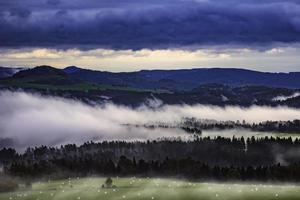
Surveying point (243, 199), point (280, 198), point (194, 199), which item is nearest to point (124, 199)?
point (194, 199)

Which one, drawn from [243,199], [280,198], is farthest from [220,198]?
[280,198]

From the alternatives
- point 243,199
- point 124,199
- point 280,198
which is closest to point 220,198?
point 243,199

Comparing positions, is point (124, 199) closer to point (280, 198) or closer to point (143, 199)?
point (143, 199)

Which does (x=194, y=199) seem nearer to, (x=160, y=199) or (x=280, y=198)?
(x=160, y=199)

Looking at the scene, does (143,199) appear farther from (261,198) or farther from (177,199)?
(261,198)

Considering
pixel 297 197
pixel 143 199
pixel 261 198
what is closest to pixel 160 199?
pixel 143 199

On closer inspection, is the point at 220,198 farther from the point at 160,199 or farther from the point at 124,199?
the point at 124,199
